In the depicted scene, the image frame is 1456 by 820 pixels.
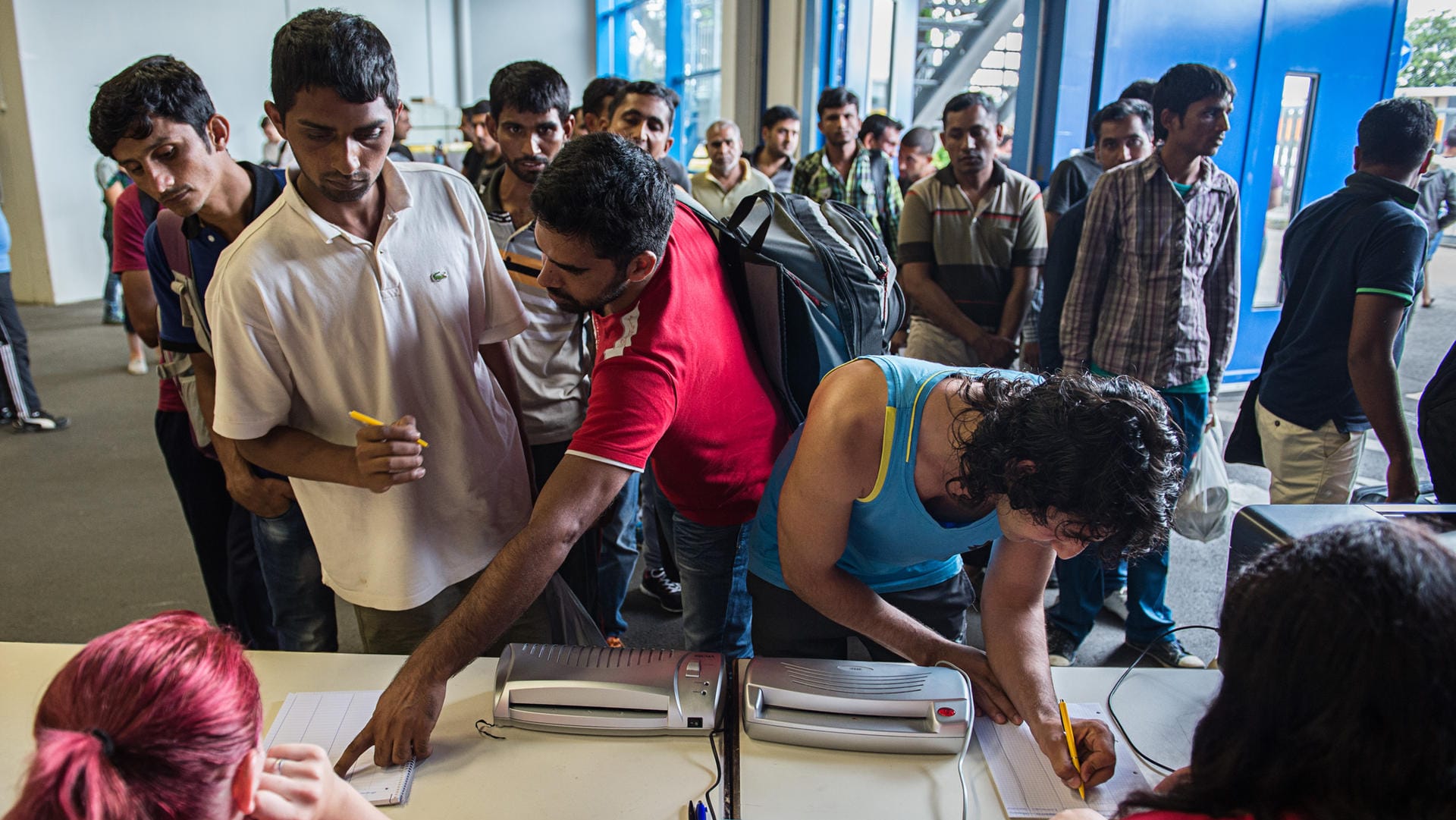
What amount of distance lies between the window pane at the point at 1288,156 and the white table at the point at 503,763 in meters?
4.59

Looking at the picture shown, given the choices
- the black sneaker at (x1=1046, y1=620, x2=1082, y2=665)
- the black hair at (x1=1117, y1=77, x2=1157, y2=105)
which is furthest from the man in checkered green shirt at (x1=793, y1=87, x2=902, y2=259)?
the black sneaker at (x1=1046, y1=620, x2=1082, y2=665)

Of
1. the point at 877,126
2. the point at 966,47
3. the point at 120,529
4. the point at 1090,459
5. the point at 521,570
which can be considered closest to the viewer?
the point at 1090,459

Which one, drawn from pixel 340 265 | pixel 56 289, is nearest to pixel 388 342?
pixel 340 265

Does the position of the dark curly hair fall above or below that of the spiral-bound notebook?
above

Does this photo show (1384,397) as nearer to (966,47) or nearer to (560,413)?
(560,413)

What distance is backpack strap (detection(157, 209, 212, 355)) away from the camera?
1521 mm

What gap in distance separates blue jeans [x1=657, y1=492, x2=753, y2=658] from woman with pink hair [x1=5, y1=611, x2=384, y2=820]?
867 millimetres

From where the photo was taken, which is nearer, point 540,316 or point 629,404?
point 629,404

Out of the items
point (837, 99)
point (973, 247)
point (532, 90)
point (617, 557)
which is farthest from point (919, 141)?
point (617, 557)

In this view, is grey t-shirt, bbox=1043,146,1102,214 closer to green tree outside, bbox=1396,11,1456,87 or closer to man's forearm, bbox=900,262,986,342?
man's forearm, bbox=900,262,986,342

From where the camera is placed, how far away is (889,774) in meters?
1.09

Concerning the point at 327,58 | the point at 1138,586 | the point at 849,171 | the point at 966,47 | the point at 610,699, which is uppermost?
the point at 966,47

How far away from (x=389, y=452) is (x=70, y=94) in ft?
27.1

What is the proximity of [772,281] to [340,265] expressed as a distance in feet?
2.11
